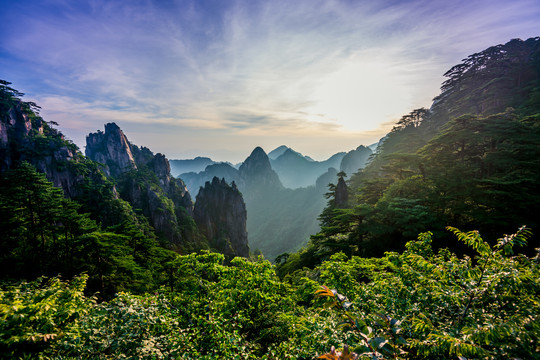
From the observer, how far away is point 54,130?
230 ft

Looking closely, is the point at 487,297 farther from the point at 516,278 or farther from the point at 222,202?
the point at 222,202

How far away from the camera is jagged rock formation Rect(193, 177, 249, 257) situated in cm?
8038

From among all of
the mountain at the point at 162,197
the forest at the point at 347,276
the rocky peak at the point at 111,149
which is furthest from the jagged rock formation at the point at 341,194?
the rocky peak at the point at 111,149

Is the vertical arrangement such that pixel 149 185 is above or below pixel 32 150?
below

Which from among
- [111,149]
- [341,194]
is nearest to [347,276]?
[341,194]

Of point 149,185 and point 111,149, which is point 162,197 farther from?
point 111,149

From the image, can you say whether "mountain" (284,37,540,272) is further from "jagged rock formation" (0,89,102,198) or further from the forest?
"jagged rock formation" (0,89,102,198)

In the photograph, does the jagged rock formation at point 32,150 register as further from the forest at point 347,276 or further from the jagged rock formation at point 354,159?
the jagged rock formation at point 354,159

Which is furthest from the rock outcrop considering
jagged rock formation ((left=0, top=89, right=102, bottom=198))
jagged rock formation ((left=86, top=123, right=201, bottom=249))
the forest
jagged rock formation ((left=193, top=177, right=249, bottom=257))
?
jagged rock formation ((left=193, top=177, right=249, bottom=257))

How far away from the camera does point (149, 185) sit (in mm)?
73375

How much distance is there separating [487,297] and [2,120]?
88813 mm

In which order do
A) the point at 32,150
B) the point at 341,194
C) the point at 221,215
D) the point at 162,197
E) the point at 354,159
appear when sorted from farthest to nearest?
the point at 354,159, the point at 221,215, the point at 162,197, the point at 32,150, the point at 341,194

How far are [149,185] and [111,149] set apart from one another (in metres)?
56.8

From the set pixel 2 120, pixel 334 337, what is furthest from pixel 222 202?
pixel 334 337
